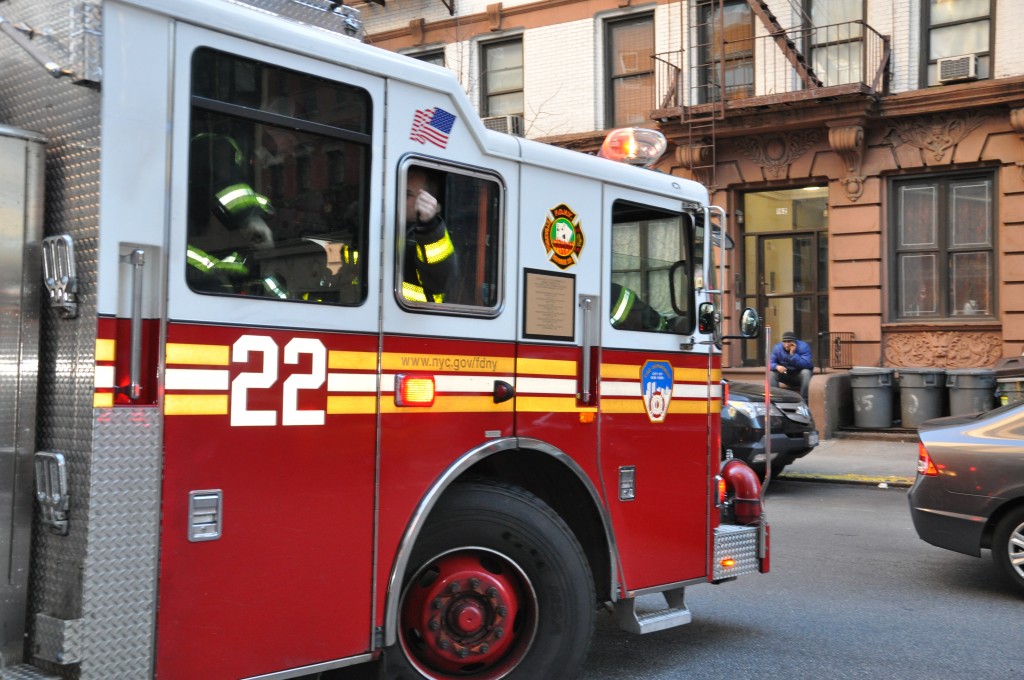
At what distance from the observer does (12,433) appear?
10.6 feet

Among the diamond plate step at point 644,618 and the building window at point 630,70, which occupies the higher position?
the building window at point 630,70

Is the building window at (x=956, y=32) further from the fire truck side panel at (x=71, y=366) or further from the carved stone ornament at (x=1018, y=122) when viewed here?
the fire truck side panel at (x=71, y=366)

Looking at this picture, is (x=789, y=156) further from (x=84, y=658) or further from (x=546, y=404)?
(x=84, y=658)

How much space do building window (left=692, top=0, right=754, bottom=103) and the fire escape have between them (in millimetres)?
18

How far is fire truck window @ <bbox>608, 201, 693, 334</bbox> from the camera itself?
4980 millimetres

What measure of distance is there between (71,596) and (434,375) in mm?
1561

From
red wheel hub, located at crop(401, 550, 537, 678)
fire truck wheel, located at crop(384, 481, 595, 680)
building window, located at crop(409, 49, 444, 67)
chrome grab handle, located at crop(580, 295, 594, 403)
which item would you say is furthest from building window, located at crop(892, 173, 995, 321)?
red wheel hub, located at crop(401, 550, 537, 678)

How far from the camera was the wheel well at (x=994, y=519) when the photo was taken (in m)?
6.86

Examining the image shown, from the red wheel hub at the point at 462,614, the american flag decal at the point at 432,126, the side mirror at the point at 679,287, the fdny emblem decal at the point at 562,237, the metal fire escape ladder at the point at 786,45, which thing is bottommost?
the red wheel hub at the point at 462,614

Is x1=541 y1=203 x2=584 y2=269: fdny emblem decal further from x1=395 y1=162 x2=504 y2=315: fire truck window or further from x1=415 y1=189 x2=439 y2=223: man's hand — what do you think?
x1=415 y1=189 x2=439 y2=223: man's hand

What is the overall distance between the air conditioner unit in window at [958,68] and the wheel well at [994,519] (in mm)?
11343

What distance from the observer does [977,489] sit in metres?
6.93

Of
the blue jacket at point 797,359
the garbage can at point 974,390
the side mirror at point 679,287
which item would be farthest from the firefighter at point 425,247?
the garbage can at point 974,390

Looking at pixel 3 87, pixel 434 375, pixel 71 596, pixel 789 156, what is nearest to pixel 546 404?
pixel 434 375
